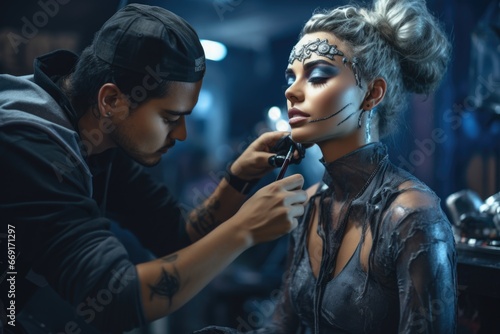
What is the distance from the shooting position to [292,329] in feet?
6.84

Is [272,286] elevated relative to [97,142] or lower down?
lower down

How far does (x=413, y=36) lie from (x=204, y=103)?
22.4ft

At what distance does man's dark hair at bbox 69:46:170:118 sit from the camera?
1753mm

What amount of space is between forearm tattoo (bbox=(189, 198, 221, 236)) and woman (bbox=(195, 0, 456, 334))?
0.41 metres

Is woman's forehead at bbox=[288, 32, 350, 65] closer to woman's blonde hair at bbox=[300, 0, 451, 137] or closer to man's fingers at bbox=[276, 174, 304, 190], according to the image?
woman's blonde hair at bbox=[300, 0, 451, 137]

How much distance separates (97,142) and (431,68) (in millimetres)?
1281

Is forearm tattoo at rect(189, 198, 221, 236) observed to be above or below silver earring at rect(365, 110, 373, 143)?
below

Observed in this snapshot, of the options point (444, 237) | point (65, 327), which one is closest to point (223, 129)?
point (65, 327)

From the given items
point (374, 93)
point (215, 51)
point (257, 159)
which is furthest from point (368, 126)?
point (215, 51)

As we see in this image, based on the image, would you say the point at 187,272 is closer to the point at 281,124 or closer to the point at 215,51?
the point at 281,124

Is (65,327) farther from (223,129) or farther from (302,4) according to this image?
(223,129)

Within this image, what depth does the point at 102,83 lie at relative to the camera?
1803 mm

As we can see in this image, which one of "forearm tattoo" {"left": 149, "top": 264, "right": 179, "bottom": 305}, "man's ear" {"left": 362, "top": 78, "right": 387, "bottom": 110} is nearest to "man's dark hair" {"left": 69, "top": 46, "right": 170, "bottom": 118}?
"forearm tattoo" {"left": 149, "top": 264, "right": 179, "bottom": 305}

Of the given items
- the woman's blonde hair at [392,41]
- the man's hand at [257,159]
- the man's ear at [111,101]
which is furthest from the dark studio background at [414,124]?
the man's ear at [111,101]
